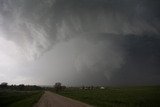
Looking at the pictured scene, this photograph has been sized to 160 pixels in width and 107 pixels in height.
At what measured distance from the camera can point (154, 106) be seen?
1089 inches

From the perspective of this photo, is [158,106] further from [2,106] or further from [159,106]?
[2,106]

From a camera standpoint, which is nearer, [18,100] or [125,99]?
[125,99]

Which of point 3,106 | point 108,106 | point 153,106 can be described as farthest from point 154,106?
point 3,106

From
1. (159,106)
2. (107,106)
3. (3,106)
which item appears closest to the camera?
(159,106)

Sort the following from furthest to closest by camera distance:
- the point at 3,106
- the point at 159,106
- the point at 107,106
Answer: the point at 3,106 → the point at 107,106 → the point at 159,106

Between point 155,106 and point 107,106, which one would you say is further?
point 107,106

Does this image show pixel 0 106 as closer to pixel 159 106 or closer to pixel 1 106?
pixel 1 106

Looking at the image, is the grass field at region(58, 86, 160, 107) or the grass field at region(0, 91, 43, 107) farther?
the grass field at region(0, 91, 43, 107)

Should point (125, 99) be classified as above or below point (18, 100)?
below

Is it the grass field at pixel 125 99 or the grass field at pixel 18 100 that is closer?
the grass field at pixel 125 99

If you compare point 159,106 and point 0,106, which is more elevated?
point 0,106

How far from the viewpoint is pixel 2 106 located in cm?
6500

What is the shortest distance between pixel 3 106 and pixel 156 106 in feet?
160

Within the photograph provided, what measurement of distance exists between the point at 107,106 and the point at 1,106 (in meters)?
40.2
